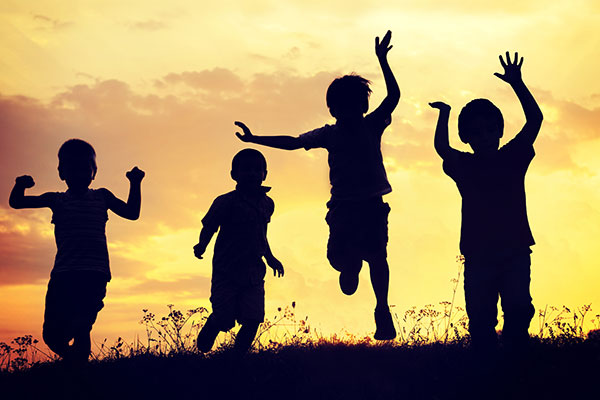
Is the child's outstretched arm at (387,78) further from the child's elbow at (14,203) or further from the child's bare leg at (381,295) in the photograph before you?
the child's elbow at (14,203)

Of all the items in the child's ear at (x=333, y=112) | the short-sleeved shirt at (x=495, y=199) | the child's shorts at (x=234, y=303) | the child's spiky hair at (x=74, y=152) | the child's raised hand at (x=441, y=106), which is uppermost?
the child's ear at (x=333, y=112)

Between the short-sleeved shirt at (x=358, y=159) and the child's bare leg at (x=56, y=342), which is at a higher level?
the short-sleeved shirt at (x=358, y=159)

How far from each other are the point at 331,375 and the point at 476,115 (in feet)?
10.6

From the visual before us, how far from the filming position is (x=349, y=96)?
8.71 metres

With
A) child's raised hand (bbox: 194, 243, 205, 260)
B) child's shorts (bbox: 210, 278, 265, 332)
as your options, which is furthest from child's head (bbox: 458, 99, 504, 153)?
child's raised hand (bbox: 194, 243, 205, 260)

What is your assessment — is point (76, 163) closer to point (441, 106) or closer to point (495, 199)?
point (441, 106)

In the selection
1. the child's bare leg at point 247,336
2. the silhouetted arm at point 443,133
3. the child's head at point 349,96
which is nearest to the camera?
the silhouetted arm at point 443,133

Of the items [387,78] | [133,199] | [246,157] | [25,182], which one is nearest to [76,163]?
[25,182]

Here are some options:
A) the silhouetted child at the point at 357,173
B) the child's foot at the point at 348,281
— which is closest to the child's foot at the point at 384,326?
the silhouetted child at the point at 357,173

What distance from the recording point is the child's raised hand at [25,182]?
8.86m

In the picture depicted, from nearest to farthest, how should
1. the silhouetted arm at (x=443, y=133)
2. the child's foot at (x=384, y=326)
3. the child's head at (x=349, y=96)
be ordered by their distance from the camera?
the silhouetted arm at (x=443, y=133) → the child's foot at (x=384, y=326) → the child's head at (x=349, y=96)

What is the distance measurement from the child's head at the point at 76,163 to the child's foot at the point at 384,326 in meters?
3.97

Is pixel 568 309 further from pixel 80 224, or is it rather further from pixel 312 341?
pixel 80 224

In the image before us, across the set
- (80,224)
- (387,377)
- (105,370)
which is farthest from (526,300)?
(80,224)
